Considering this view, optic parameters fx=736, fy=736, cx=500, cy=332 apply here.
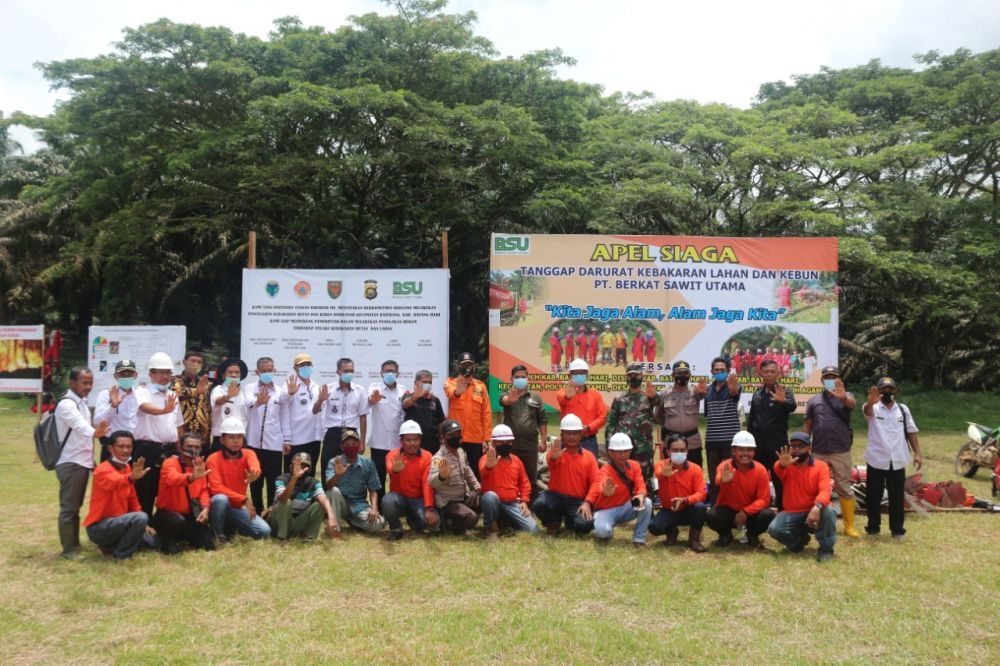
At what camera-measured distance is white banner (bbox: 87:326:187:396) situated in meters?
12.1

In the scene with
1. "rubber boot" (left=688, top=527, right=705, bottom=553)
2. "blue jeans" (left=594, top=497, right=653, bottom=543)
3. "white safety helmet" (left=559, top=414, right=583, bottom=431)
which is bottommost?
"rubber boot" (left=688, top=527, right=705, bottom=553)

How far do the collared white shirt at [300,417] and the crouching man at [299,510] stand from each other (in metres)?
0.85

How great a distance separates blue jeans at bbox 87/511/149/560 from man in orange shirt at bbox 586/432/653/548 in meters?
4.09

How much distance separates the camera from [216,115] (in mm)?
18938

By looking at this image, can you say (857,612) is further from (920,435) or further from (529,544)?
(920,435)

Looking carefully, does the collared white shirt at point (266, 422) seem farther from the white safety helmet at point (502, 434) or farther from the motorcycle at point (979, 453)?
the motorcycle at point (979, 453)

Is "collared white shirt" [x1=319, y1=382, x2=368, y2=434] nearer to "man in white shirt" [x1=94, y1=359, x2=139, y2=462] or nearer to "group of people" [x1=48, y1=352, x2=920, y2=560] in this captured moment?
"group of people" [x1=48, y1=352, x2=920, y2=560]

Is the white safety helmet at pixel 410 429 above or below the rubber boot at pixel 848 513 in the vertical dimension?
above

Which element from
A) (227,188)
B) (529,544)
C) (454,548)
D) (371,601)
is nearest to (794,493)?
(529,544)

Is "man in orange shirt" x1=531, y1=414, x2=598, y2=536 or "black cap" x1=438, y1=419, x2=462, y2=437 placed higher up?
"black cap" x1=438, y1=419, x2=462, y2=437

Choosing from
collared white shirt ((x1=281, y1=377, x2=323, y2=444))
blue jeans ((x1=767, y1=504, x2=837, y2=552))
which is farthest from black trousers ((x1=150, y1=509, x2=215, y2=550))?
blue jeans ((x1=767, y1=504, x2=837, y2=552))

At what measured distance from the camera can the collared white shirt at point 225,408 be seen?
786cm

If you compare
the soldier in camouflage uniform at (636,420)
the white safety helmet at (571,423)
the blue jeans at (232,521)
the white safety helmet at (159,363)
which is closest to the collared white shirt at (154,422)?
the white safety helmet at (159,363)

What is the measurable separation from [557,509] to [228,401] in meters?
3.65
